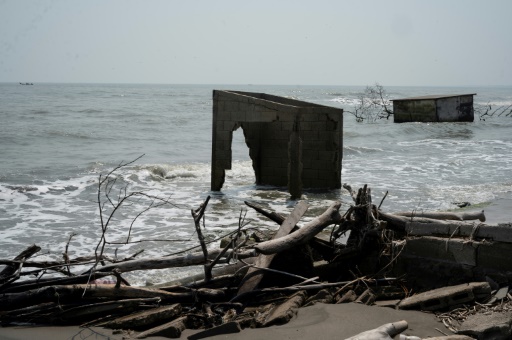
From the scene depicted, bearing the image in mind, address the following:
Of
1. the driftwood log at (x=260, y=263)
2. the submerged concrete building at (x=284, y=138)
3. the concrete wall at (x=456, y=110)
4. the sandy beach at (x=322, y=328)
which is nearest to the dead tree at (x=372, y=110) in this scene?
→ the concrete wall at (x=456, y=110)

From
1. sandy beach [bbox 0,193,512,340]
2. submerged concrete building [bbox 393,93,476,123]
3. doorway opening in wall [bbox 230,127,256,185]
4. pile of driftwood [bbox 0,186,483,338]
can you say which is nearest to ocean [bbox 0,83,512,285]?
doorway opening in wall [bbox 230,127,256,185]

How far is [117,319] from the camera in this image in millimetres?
5289

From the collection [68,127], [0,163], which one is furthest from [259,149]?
[68,127]

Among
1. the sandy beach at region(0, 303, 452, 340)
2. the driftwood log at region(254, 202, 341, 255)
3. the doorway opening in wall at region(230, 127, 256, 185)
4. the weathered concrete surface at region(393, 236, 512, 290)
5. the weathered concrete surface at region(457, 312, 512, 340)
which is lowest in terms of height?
the doorway opening in wall at region(230, 127, 256, 185)

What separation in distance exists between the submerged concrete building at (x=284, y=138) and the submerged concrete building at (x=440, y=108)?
20699mm

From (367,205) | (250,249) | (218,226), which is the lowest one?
(218,226)

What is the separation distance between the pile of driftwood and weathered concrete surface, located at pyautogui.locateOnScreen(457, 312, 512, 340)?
1.09 m

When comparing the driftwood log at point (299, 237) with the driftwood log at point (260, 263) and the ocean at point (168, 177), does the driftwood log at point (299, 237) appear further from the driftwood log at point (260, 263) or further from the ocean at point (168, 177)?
the ocean at point (168, 177)

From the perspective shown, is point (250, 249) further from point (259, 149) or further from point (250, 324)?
point (259, 149)

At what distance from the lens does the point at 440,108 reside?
35062 millimetres

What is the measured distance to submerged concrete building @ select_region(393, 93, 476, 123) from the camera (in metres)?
35.0

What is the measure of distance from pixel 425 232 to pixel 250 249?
1.89m

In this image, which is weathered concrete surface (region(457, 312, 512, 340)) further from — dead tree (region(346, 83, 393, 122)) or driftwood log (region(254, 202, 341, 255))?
dead tree (region(346, 83, 393, 122))

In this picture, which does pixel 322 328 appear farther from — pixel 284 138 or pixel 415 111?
pixel 415 111
